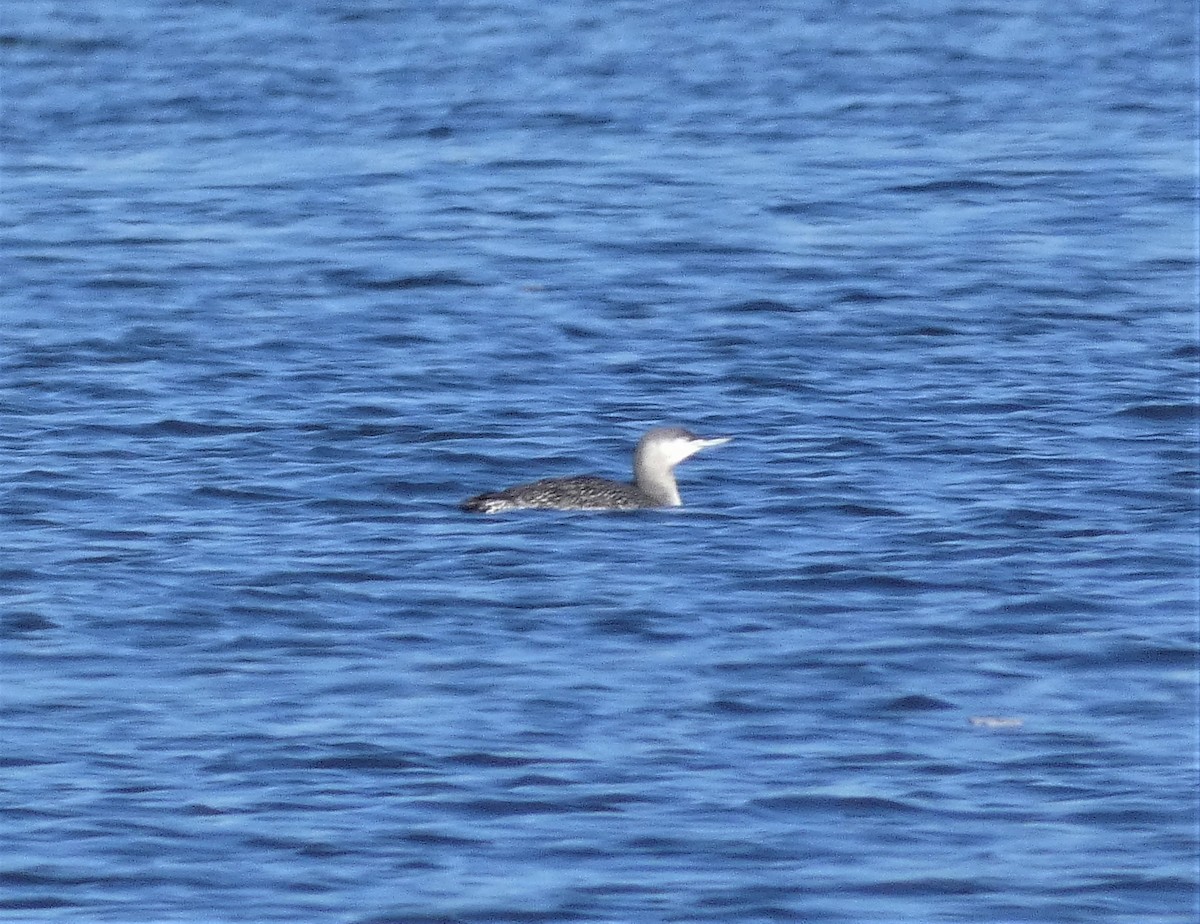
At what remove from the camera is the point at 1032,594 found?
33.8ft

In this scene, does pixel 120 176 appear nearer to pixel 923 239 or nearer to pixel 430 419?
pixel 923 239

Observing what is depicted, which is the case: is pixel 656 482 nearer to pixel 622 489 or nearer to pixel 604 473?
pixel 622 489

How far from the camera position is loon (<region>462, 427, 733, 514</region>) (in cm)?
1172

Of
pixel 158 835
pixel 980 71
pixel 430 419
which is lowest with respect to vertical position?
pixel 980 71

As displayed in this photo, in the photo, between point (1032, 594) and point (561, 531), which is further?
point (561, 531)

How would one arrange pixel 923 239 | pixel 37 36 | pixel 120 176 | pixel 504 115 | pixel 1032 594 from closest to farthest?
pixel 1032 594 < pixel 923 239 < pixel 120 176 < pixel 504 115 < pixel 37 36

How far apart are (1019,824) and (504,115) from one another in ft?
53.5

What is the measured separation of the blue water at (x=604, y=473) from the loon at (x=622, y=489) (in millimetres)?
99

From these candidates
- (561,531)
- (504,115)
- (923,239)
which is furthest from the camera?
(504,115)

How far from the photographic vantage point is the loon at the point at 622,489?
11719mm

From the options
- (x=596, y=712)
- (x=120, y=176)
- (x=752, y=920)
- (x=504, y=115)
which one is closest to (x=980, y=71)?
(x=504, y=115)

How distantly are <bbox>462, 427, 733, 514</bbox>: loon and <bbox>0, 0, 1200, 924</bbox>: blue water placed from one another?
99 mm

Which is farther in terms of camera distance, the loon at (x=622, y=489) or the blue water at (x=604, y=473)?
the loon at (x=622, y=489)

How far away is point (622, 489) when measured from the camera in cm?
1193
